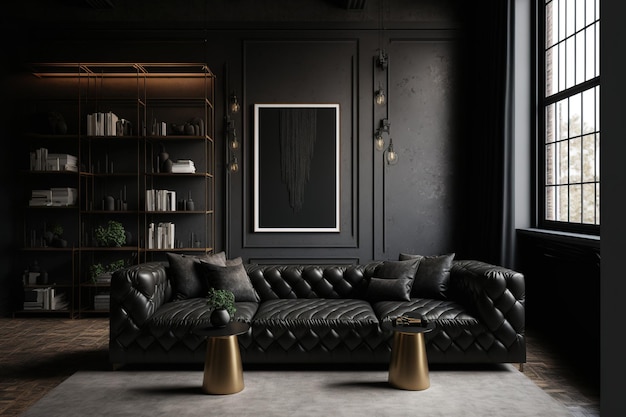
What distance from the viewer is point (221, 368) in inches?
130

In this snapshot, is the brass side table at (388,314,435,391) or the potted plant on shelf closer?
the brass side table at (388,314,435,391)

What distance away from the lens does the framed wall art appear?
20.3 ft

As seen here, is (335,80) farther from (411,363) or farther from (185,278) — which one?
(411,363)

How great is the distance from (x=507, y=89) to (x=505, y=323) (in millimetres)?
2600

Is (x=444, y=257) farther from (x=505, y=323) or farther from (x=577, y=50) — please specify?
(x=577, y=50)

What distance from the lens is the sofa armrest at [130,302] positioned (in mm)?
3799

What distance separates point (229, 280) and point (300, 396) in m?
1.45

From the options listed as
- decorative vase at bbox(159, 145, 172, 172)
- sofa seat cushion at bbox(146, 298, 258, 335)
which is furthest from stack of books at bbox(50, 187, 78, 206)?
sofa seat cushion at bbox(146, 298, 258, 335)

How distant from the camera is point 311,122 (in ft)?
20.3

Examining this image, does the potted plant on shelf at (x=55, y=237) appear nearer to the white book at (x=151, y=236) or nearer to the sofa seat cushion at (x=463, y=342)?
the white book at (x=151, y=236)

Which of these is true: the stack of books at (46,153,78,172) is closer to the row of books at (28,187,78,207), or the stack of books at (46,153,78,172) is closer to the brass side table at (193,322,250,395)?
the row of books at (28,187,78,207)

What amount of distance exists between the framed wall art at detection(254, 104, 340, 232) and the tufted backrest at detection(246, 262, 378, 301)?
4.96ft

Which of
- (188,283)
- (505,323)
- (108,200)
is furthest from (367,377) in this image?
(108,200)

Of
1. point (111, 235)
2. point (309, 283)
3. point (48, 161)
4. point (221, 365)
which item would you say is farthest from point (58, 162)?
point (221, 365)
